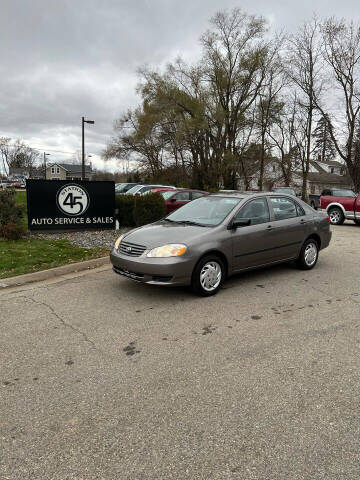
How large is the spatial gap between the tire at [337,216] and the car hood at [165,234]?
12.7 meters

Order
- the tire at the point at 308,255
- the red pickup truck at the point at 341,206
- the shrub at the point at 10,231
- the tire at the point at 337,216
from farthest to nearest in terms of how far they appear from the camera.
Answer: the tire at the point at 337,216, the red pickup truck at the point at 341,206, the shrub at the point at 10,231, the tire at the point at 308,255

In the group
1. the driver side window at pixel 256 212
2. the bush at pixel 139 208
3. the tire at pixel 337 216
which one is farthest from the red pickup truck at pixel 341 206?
the driver side window at pixel 256 212

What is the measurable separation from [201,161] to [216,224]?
104 feet

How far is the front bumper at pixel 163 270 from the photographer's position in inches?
193

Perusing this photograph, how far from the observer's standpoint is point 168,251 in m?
4.99

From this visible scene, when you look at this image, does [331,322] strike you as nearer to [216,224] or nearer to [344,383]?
[344,383]

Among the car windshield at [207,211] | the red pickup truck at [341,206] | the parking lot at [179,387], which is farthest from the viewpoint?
the red pickup truck at [341,206]

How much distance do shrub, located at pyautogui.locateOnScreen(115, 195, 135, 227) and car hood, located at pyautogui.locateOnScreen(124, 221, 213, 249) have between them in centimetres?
546

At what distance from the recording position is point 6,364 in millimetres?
3381

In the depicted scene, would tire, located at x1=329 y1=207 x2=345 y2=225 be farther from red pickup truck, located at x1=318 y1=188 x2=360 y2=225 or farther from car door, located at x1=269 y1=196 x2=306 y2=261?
car door, located at x1=269 y1=196 x2=306 y2=261

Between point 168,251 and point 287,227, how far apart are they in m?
2.58

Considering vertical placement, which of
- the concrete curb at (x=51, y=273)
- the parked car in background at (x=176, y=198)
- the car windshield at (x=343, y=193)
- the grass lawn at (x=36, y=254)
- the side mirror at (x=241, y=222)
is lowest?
the concrete curb at (x=51, y=273)

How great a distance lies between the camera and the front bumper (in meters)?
4.90

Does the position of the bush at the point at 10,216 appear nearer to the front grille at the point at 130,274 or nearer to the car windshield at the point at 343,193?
the front grille at the point at 130,274
